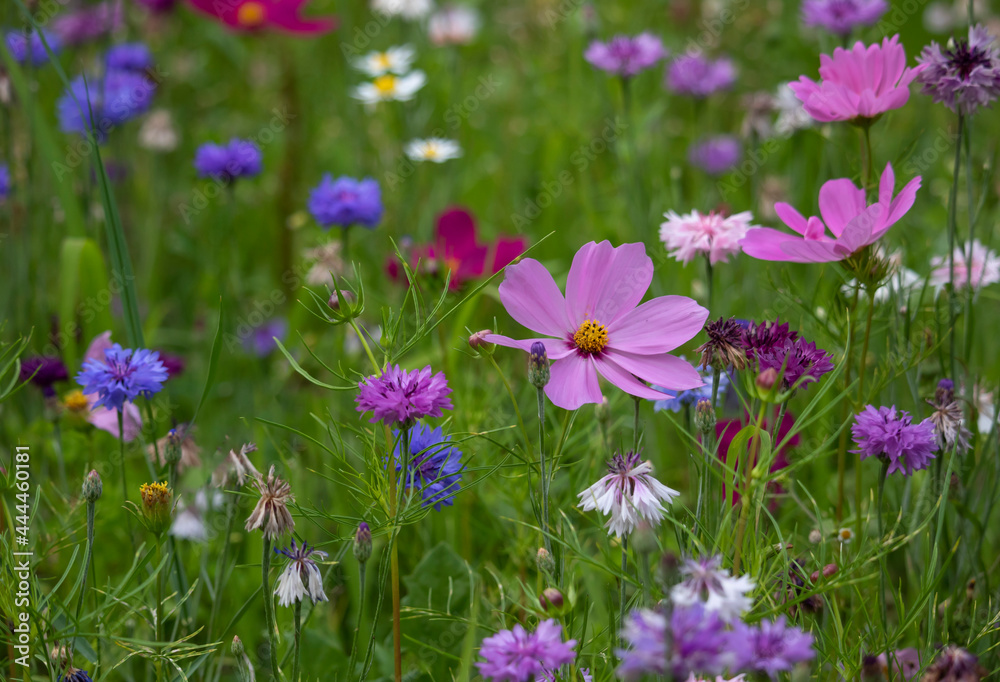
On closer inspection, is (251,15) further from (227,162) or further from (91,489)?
(91,489)

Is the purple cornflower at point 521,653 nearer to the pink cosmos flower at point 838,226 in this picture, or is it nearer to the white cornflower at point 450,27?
the pink cosmos flower at point 838,226

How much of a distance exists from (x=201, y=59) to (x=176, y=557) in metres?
1.97

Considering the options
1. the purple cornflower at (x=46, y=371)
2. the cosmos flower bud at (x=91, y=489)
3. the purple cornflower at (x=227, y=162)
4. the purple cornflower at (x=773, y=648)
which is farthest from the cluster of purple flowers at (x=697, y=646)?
the purple cornflower at (x=227, y=162)

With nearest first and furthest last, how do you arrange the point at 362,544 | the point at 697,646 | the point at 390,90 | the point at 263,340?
the point at 697,646, the point at 362,544, the point at 263,340, the point at 390,90

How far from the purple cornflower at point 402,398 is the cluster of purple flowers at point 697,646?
238mm

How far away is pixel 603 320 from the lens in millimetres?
810

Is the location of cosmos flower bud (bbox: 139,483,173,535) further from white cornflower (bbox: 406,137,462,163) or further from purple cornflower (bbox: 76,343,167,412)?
white cornflower (bbox: 406,137,462,163)

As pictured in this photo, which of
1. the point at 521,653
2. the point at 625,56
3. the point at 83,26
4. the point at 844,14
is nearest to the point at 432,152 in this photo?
the point at 625,56

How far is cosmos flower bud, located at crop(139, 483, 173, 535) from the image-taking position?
0.74 metres

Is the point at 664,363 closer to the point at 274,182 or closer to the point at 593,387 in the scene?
the point at 593,387

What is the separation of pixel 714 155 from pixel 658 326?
1.23 m

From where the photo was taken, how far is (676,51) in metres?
2.05

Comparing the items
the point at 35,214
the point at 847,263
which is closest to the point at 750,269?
the point at 847,263

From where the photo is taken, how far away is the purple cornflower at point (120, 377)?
812 mm
